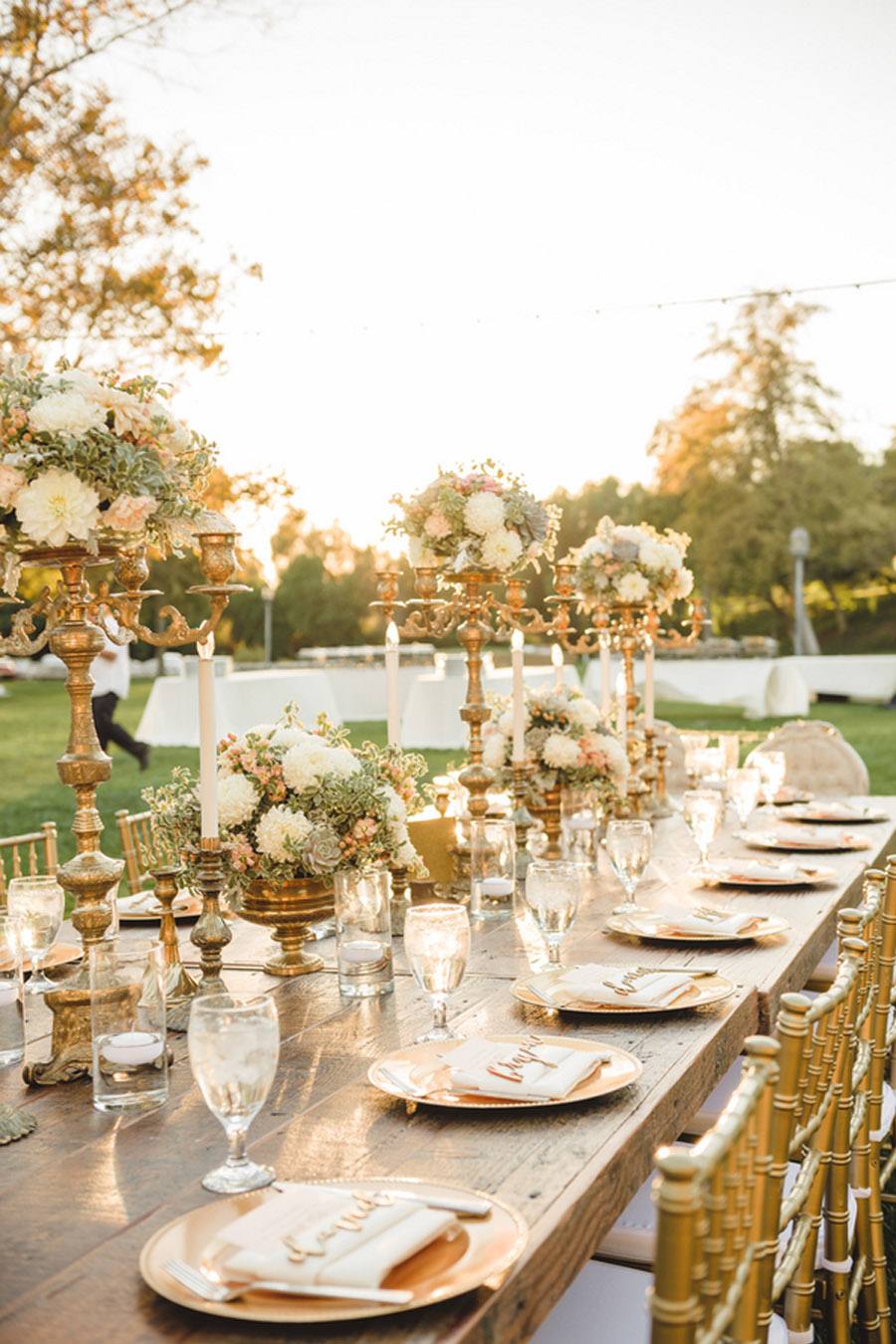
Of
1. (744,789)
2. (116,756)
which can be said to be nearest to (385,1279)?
(744,789)

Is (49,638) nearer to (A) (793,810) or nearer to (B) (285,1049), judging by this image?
(B) (285,1049)

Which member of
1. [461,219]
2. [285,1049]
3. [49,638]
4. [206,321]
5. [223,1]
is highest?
[223,1]

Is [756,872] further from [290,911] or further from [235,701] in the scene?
[235,701]

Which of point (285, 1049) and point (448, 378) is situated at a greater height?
point (448, 378)

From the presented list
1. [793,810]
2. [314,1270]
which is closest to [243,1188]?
[314,1270]

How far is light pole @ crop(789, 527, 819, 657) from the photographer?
57.7 ft

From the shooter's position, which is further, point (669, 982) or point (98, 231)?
point (98, 231)

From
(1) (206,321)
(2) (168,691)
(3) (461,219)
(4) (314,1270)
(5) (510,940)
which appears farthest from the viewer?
(2) (168,691)

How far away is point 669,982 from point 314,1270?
103cm

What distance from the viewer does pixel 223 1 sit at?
7297 millimetres

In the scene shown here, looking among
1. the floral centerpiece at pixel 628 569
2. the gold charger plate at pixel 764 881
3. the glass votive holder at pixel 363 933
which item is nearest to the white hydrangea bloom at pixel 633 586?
the floral centerpiece at pixel 628 569

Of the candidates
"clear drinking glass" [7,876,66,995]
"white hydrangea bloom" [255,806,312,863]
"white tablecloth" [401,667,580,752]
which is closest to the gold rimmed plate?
"white hydrangea bloom" [255,806,312,863]

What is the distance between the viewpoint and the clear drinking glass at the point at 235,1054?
128cm

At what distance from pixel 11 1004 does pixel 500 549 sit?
163cm
